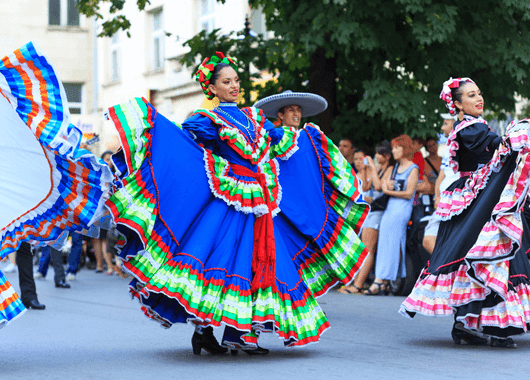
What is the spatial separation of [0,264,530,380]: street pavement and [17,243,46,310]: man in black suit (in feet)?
1.24

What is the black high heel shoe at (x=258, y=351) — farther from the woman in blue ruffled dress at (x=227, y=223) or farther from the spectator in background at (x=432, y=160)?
the spectator in background at (x=432, y=160)

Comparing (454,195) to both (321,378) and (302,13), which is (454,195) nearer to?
(321,378)

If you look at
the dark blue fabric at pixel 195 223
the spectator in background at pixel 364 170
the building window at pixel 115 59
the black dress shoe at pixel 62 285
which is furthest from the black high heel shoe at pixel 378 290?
the building window at pixel 115 59

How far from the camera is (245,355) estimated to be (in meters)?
5.55

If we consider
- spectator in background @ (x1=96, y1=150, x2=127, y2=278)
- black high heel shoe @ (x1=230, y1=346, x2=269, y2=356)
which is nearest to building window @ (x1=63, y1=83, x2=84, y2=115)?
spectator in background @ (x1=96, y1=150, x2=127, y2=278)

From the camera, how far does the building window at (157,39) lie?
2622cm

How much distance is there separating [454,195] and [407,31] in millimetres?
5655

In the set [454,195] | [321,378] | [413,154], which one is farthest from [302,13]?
[321,378]

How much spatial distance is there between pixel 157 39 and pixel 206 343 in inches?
865

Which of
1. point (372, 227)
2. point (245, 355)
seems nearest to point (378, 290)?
point (372, 227)

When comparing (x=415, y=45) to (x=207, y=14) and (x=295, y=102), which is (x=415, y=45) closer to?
(x=295, y=102)

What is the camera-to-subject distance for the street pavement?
15.7 feet

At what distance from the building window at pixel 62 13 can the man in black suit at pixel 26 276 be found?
23118 millimetres

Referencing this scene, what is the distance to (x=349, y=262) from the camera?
5.93 meters
